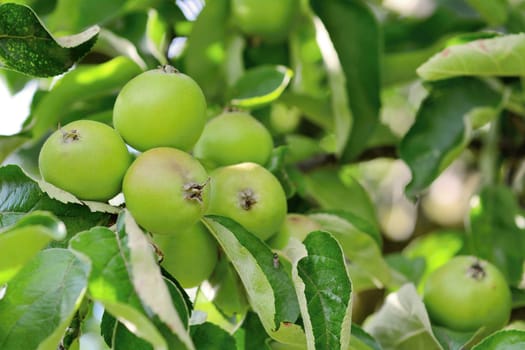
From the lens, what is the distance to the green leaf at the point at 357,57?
131cm

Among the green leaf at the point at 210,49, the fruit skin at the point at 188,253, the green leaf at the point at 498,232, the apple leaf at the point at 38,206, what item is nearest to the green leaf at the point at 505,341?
the fruit skin at the point at 188,253

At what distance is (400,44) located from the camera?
1616 millimetres

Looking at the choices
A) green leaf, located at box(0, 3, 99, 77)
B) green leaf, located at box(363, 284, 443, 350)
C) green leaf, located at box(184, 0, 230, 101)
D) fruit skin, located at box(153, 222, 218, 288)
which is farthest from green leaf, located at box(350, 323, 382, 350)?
green leaf, located at box(184, 0, 230, 101)

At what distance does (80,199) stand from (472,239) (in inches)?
31.7

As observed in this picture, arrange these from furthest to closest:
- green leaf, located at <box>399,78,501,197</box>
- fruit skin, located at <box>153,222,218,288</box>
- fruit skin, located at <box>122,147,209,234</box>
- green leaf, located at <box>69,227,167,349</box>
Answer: green leaf, located at <box>399,78,501,197</box>, fruit skin, located at <box>153,222,218,288</box>, fruit skin, located at <box>122,147,209,234</box>, green leaf, located at <box>69,227,167,349</box>

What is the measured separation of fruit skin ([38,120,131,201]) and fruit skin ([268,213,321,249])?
8.5 inches

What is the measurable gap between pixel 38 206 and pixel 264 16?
64 cm

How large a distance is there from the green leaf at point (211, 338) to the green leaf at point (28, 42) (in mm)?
320

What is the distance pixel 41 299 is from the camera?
2.33 ft

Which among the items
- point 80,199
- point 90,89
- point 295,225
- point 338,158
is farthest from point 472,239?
point 80,199

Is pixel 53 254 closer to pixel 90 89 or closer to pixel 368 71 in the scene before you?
pixel 90 89

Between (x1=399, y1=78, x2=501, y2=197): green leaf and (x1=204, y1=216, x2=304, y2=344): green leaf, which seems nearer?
(x1=204, y1=216, x2=304, y2=344): green leaf

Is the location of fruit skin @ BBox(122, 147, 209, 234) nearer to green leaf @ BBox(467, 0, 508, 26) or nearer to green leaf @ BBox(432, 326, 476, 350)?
green leaf @ BBox(432, 326, 476, 350)

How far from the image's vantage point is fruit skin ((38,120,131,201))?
0.77 metres
